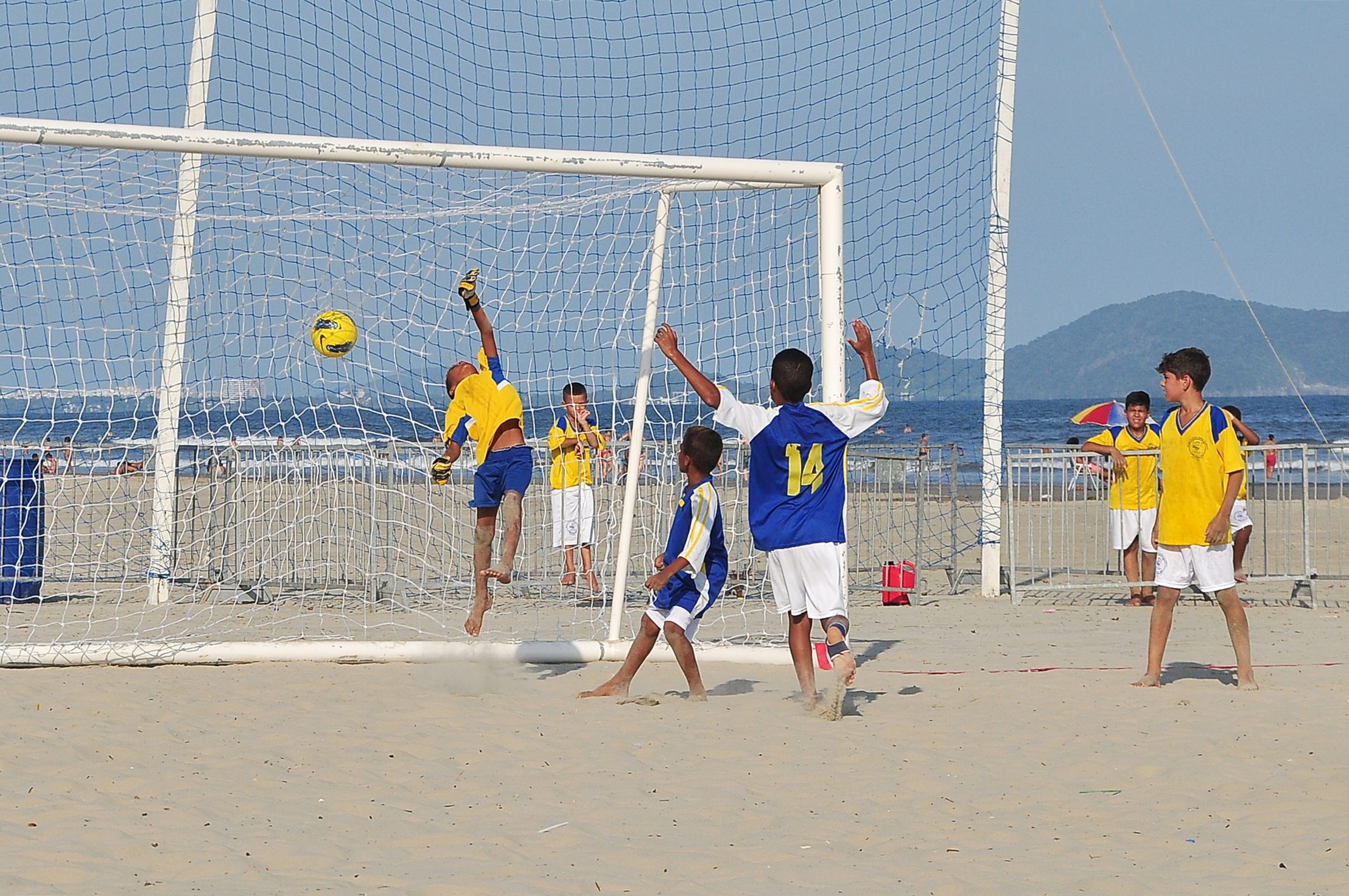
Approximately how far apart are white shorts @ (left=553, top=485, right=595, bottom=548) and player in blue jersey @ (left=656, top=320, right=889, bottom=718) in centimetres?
525

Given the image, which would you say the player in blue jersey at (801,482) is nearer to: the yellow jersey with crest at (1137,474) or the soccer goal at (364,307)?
the soccer goal at (364,307)

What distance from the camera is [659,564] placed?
7.45 meters

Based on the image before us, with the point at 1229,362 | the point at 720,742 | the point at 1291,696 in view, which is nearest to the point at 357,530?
the point at 720,742

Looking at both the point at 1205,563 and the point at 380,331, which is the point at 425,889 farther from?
the point at 380,331

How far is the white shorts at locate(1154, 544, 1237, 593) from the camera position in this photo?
7148 millimetres

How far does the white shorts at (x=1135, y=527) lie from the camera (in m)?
11.4

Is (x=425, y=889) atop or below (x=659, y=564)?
below

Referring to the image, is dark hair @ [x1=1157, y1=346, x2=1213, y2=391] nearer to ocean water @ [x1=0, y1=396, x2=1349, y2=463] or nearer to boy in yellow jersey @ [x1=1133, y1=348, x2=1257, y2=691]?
boy in yellow jersey @ [x1=1133, y1=348, x2=1257, y2=691]

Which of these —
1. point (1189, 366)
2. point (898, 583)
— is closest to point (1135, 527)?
point (898, 583)

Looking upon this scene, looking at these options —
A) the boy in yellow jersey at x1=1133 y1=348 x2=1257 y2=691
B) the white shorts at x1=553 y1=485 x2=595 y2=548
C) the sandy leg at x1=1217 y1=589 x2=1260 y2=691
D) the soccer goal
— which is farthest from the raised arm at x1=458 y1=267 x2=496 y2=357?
the sandy leg at x1=1217 y1=589 x2=1260 y2=691

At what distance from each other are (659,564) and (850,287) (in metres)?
3.39

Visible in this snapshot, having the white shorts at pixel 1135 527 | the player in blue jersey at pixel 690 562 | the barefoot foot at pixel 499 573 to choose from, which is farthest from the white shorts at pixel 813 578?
the white shorts at pixel 1135 527

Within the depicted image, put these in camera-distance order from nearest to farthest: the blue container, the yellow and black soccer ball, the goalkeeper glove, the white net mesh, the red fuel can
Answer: the goalkeeper glove, the yellow and black soccer ball, the white net mesh, the blue container, the red fuel can

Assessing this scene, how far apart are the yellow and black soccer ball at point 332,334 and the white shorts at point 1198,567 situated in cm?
524
